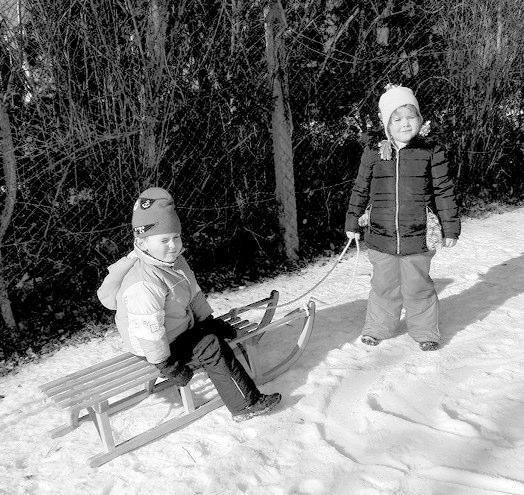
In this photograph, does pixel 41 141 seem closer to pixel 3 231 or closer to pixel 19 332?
pixel 3 231

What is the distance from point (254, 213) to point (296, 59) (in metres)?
1.41

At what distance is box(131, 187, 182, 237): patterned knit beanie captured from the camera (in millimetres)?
2859

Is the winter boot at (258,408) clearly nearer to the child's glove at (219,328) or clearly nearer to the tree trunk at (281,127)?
the child's glove at (219,328)

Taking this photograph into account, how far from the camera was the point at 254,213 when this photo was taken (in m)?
5.12

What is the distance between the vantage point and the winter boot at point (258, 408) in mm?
2988

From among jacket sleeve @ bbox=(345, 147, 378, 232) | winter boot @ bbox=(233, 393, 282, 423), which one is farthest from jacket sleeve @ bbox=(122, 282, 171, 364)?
→ jacket sleeve @ bbox=(345, 147, 378, 232)

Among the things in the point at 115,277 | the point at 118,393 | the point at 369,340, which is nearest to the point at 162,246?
the point at 115,277

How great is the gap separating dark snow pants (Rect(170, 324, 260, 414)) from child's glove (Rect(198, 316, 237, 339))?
25 centimetres

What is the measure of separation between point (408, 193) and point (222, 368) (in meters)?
1.55

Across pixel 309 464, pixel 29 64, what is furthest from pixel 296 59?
pixel 309 464

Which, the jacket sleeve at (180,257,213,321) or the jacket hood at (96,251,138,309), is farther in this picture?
the jacket sleeve at (180,257,213,321)

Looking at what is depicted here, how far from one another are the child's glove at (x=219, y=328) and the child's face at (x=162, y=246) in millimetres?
527

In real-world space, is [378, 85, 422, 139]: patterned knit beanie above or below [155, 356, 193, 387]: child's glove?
above

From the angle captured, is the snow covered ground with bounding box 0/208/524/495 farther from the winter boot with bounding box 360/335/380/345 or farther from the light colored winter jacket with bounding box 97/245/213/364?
the light colored winter jacket with bounding box 97/245/213/364
